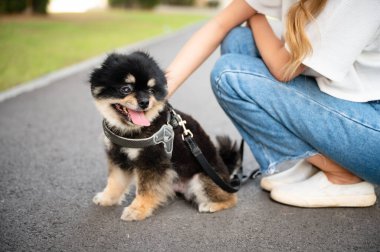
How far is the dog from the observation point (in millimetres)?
2262

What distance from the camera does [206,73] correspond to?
23.2 ft

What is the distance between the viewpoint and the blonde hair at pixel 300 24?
2.10m

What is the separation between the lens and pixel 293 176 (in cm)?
274

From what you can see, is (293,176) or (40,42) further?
(40,42)

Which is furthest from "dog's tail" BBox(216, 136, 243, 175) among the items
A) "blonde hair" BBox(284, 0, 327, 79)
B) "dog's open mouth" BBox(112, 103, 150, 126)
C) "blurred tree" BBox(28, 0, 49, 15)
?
"blurred tree" BBox(28, 0, 49, 15)

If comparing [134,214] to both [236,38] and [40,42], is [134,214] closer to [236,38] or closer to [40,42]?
[236,38]

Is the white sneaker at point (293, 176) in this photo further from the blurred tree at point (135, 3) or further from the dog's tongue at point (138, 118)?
the blurred tree at point (135, 3)

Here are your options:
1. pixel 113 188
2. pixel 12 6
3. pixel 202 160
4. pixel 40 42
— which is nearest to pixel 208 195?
pixel 202 160

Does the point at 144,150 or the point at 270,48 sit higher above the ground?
the point at 270,48

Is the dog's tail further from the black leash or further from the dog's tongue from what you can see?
the dog's tongue

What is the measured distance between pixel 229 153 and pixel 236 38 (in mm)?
749

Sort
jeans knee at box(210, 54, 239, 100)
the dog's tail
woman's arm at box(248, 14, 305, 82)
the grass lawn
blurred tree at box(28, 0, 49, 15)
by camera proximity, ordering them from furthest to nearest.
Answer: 1. blurred tree at box(28, 0, 49, 15)
2. the grass lawn
3. the dog's tail
4. jeans knee at box(210, 54, 239, 100)
5. woman's arm at box(248, 14, 305, 82)

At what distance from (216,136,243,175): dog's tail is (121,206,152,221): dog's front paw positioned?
0.70m

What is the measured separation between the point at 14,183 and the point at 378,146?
2215 millimetres
